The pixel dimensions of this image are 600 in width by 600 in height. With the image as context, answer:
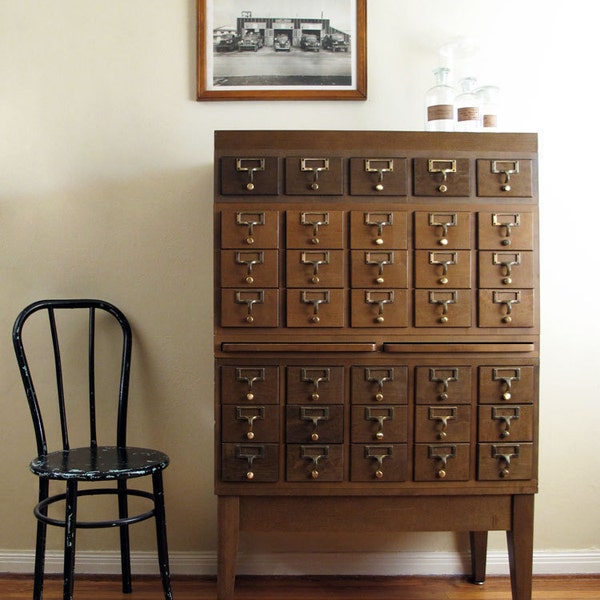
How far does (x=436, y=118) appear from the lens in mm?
2541

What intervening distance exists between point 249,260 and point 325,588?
1.27 meters

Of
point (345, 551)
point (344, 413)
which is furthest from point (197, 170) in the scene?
point (345, 551)

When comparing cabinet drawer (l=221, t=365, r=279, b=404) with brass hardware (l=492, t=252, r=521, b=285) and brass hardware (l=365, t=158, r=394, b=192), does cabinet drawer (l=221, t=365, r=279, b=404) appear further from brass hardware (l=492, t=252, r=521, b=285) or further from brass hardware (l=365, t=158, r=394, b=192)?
brass hardware (l=492, t=252, r=521, b=285)

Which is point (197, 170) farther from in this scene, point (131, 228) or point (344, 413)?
point (344, 413)

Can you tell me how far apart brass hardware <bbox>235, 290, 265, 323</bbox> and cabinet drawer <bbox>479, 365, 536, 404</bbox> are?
72 centimetres

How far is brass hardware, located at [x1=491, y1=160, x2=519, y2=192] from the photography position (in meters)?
2.38

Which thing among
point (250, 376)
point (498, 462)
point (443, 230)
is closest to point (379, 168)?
point (443, 230)

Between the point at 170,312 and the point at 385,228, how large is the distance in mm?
953

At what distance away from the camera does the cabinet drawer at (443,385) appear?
236 cm

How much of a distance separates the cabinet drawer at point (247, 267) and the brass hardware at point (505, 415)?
811 mm

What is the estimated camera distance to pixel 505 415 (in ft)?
7.75

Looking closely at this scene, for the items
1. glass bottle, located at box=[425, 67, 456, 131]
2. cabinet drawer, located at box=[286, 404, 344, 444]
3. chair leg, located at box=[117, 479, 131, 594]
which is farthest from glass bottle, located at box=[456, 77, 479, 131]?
chair leg, located at box=[117, 479, 131, 594]

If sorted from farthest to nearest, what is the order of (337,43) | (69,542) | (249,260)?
(337,43), (249,260), (69,542)

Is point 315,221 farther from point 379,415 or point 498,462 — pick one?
point 498,462
